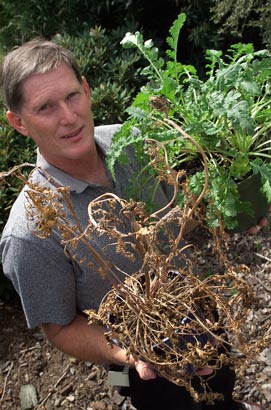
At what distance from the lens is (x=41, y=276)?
1.62 m

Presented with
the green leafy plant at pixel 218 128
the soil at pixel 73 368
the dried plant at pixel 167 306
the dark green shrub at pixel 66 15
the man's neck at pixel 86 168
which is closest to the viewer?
the dried plant at pixel 167 306

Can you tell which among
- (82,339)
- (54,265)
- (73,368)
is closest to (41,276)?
(54,265)

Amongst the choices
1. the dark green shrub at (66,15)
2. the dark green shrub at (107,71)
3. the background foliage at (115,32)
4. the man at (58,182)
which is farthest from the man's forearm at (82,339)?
the dark green shrub at (66,15)

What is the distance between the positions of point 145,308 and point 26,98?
0.81 m

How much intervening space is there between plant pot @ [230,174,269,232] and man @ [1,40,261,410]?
405mm

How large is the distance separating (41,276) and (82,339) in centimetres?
27

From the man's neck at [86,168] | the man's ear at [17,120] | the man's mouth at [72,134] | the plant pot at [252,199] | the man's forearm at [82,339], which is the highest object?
the man's ear at [17,120]

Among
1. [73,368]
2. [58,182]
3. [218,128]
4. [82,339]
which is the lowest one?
[73,368]

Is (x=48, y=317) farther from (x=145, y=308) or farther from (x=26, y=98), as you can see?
A: (x=26, y=98)

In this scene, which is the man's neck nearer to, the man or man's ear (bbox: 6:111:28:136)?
the man

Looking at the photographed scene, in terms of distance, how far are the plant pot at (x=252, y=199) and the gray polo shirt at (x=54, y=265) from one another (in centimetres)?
40

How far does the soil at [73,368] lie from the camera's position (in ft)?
8.49

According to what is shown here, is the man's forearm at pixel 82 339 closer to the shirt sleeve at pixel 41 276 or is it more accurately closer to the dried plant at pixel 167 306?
the shirt sleeve at pixel 41 276

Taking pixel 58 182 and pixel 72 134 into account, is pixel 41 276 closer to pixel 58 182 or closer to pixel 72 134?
pixel 58 182
